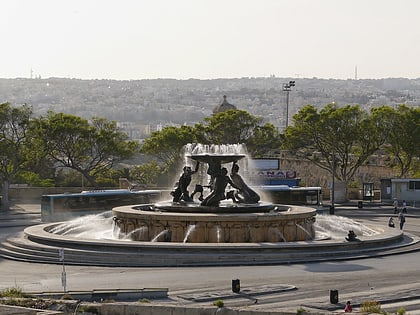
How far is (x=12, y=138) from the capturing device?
65875 mm

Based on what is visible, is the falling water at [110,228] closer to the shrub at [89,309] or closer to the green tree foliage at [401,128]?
the shrub at [89,309]

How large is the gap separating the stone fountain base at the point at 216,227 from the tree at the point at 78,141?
118 feet

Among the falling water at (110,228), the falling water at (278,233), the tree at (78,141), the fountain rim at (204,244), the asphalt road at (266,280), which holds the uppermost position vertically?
the tree at (78,141)

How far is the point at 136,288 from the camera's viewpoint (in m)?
25.7

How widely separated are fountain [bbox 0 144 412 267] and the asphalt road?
92 centimetres

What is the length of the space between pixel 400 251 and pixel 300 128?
41.4m

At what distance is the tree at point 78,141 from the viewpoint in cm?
7094

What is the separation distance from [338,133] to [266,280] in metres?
47.1

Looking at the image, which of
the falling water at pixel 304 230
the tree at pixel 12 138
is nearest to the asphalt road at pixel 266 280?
the falling water at pixel 304 230

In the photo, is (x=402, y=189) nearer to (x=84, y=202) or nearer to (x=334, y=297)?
(x=84, y=202)

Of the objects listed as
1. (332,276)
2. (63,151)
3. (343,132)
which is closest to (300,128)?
(343,132)

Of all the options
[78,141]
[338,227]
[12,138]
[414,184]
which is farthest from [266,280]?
[78,141]

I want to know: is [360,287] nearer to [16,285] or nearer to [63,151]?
[16,285]

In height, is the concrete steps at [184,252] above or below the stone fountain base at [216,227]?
below
